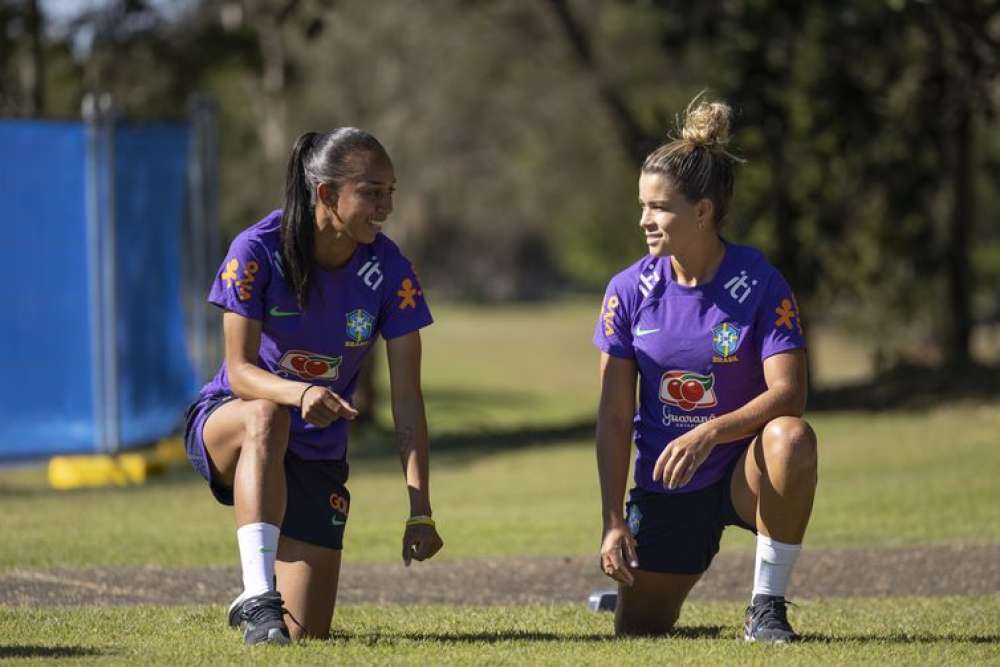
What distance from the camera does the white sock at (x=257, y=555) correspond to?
19.0 ft

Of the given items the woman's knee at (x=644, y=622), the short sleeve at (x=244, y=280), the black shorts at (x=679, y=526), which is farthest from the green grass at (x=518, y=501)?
the black shorts at (x=679, y=526)

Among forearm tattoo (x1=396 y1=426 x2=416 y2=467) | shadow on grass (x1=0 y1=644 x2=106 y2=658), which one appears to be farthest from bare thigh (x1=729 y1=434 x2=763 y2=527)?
shadow on grass (x1=0 y1=644 x2=106 y2=658)

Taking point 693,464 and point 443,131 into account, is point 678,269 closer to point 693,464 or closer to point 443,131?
point 693,464

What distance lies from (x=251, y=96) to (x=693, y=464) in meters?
36.3

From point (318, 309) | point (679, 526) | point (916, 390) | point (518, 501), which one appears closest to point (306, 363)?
point (318, 309)

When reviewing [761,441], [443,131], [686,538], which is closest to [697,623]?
[686,538]

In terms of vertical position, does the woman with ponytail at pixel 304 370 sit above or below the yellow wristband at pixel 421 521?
above

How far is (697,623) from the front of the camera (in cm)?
712

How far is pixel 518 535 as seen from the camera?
11.0 meters

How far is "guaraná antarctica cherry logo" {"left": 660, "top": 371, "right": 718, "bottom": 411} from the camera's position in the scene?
6.17 meters

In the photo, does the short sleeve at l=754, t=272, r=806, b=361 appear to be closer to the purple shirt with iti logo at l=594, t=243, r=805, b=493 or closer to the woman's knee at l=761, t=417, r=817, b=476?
the purple shirt with iti logo at l=594, t=243, r=805, b=493

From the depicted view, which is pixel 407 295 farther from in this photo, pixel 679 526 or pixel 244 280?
pixel 679 526

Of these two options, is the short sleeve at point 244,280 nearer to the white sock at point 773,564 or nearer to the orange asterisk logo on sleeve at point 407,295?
the orange asterisk logo on sleeve at point 407,295

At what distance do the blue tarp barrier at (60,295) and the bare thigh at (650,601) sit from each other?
359 inches
